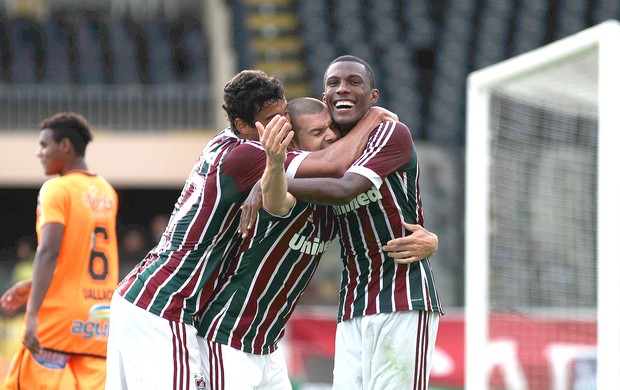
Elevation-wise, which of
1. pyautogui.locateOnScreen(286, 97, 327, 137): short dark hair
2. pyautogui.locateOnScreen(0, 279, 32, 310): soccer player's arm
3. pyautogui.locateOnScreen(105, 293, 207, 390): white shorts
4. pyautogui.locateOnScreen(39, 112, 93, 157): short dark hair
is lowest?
pyautogui.locateOnScreen(105, 293, 207, 390): white shorts

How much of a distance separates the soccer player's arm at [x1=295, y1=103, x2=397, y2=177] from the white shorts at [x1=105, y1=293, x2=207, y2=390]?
2.73ft

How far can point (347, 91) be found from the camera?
431 centimetres

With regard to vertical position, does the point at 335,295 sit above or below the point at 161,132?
below

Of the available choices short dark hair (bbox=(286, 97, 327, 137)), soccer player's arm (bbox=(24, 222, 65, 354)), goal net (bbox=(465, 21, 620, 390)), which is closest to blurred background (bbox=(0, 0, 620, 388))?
goal net (bbox=(465, 21, 620, 390))

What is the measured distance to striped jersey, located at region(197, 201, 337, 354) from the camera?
4359 mm

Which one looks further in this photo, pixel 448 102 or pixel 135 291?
pixel 448 102

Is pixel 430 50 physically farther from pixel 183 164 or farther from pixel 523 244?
pixel 523 244

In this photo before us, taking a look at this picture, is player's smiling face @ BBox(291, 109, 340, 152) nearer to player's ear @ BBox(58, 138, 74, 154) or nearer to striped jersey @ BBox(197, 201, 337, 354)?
striped jersey @ BBox(197, 201, 337, 354)

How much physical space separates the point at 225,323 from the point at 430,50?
13.7 metres

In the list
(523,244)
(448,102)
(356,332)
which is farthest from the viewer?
(448,102)

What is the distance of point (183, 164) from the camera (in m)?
17.6

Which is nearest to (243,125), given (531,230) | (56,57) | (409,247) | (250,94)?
(250,94)

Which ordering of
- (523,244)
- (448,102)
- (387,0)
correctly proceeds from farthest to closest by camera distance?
(387,0) < (448,102) < (523,244)

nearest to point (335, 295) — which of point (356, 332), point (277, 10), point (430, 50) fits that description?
point (430, 50)
